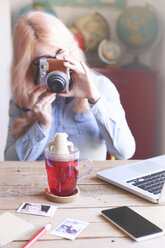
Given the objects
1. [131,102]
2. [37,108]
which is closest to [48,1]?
[131,102]

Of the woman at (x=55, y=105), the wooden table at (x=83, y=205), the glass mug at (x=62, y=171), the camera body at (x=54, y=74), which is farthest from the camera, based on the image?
the woman at (x=55, y=105)

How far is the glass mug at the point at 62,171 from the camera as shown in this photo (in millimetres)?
774

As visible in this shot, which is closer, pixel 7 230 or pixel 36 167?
pixel 7 230

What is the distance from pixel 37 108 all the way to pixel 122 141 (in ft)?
1.09

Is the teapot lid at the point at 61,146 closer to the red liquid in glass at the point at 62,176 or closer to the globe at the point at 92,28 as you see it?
the red liquid in glass at the point at 62,176

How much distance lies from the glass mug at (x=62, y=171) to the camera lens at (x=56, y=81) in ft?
1.29

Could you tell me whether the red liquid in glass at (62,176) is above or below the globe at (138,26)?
below

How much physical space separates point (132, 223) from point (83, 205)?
14 centimetres

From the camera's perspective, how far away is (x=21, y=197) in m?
0.81

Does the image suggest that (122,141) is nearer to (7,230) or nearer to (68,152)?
(68,152)

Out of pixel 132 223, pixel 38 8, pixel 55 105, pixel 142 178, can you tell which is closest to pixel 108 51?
pixel 38 8

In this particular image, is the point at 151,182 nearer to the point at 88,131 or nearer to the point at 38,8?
the point at 88,131

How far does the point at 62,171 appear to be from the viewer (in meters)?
0.78

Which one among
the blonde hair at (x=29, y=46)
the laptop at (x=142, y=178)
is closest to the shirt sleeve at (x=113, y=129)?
the blonde hair at (x=29, y=46)
